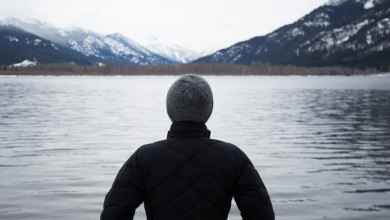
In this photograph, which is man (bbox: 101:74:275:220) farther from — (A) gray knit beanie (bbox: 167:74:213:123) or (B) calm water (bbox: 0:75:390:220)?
(B) calm water (bbox: 0:75:390:220)

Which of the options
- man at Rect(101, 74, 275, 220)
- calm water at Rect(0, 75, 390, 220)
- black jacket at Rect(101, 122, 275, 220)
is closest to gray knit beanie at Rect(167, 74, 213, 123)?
man at Rect(101, 74, 275, 220)

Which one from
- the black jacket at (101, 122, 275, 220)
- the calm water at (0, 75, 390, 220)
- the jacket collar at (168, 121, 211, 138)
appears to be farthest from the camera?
Result: the calm water at (0, 75, 390, 220)

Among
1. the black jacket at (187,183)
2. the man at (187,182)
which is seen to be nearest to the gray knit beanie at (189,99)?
the man at (187,182)

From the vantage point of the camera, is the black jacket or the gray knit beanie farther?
the gray knit beanie

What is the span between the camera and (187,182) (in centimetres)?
319

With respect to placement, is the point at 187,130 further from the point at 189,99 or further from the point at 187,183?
the point at 187,183

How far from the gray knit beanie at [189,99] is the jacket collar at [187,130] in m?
0.05

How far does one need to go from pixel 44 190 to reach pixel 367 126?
71.8 feet

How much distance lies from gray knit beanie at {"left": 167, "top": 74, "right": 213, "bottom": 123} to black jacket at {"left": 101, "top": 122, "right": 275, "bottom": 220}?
0.22 meters

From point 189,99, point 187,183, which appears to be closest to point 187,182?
point 187,183

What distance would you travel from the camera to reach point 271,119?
32656mm

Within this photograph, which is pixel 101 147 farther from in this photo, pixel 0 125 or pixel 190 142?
pixel 190 142

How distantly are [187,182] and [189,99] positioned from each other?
66 centimetres

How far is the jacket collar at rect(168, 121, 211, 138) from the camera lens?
3.33m
